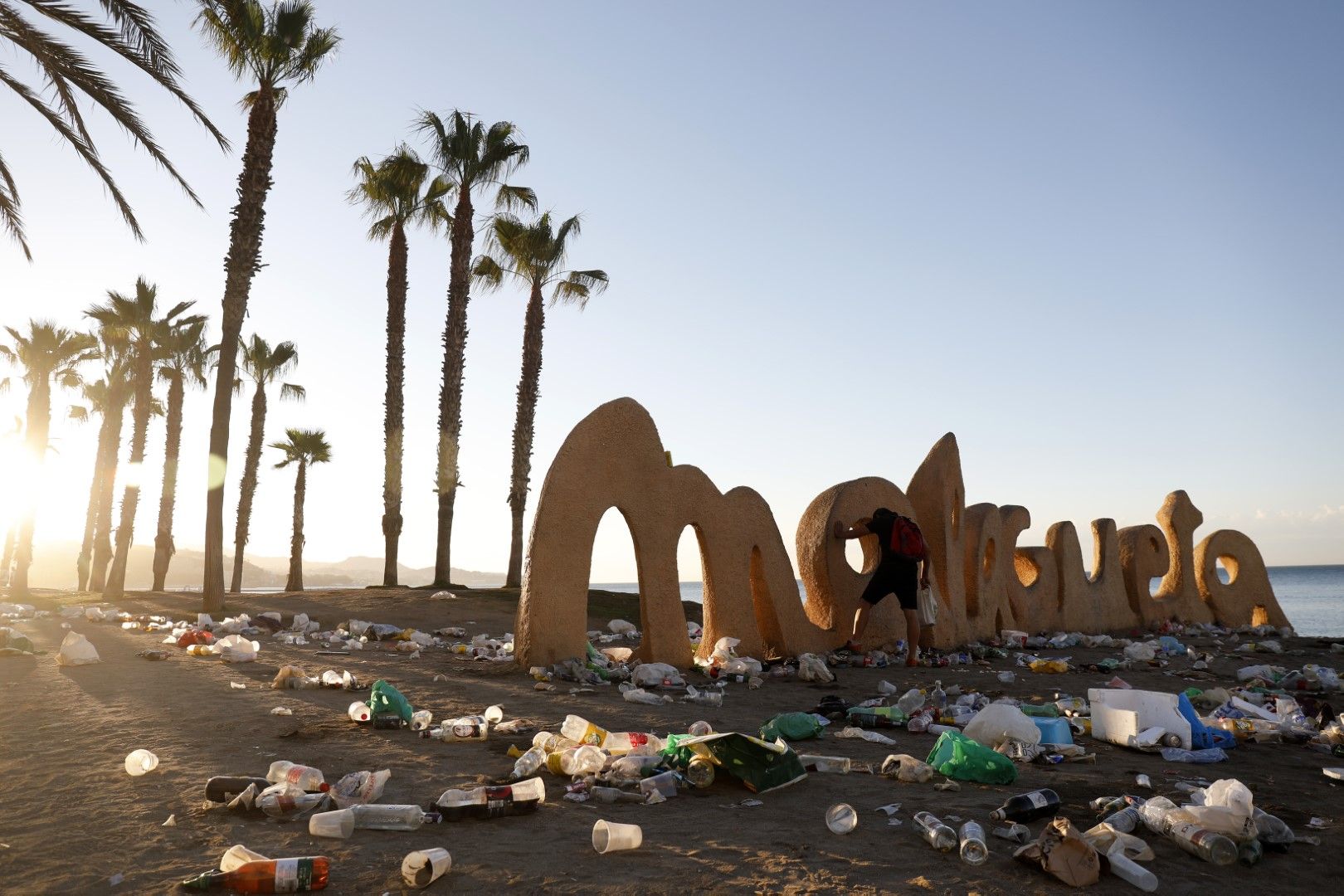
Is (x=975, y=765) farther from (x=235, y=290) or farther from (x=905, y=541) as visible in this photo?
(x=235, y=290)

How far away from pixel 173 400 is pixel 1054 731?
1160 inches

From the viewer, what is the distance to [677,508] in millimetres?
9555

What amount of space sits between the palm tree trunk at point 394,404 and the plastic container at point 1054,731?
60.2ft

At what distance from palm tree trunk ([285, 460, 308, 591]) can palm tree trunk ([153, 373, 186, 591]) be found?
361cm

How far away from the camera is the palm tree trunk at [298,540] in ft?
80.2

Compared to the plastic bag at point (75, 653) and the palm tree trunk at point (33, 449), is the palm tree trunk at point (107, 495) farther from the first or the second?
the plastic bag at point (75, 653)

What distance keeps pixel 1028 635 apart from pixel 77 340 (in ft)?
104

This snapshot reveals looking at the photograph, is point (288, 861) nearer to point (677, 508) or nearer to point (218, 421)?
point (677, 508)

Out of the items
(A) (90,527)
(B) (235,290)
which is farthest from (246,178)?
(A) (90,527)

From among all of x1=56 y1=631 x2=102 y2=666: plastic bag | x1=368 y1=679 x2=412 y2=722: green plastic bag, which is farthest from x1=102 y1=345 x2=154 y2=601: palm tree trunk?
x1=368 y1=679 x2=412 y2=722: green plastic bag

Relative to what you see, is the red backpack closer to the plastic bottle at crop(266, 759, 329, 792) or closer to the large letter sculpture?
the large letter sculpture

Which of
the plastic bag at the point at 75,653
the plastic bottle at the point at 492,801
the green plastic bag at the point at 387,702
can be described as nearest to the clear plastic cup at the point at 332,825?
the plastic bottle at the point at 492,801

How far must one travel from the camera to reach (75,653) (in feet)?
27.1

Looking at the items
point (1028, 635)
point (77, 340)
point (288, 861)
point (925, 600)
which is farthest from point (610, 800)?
point (77, 340)
